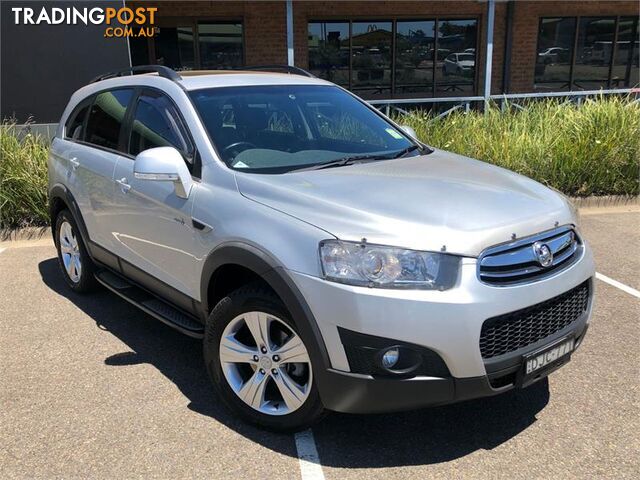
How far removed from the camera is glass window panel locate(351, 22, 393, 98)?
13961 millimetres

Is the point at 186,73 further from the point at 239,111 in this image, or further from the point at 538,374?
the point at 538,374

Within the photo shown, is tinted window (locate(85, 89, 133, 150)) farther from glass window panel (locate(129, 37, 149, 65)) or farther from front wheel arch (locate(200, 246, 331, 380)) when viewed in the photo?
glass window panel (locate(129, 37, 149, 65))

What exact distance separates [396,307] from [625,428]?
1.53 metres

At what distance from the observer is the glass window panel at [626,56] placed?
15.3 meters

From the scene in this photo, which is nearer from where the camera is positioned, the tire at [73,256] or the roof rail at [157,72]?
the roof rail at [157,72]

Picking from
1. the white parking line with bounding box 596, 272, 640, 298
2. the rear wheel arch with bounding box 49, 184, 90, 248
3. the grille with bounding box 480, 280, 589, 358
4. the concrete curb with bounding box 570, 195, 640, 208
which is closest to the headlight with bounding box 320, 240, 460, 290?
the grille with bounding box 480, 280, 589, 358

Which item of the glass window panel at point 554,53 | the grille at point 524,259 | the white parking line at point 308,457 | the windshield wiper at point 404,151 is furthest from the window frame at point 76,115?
the glass window panel at point 554,53

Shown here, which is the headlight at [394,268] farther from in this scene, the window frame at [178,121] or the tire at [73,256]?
the tire at [73,256]

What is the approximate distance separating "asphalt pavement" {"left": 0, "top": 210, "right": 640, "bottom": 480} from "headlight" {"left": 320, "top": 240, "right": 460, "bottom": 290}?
92cm

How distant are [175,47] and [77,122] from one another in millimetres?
8809

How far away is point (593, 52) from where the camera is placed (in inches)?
600

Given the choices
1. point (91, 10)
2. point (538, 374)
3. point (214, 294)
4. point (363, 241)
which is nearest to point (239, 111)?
point (214, 294)

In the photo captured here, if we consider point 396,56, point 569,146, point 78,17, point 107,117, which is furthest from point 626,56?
point 107,117

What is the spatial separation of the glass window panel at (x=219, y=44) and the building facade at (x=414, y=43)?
0.02 meters
